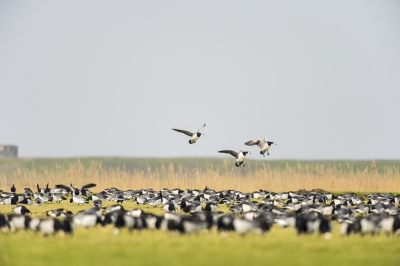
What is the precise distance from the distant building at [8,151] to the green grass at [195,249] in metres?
97.2

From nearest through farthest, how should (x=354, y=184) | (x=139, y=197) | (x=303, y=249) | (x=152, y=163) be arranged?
1. (x=303, y=249)
2. (x=139, y=197)
3. (x=354, y=184)
4. (x=152, y=163)

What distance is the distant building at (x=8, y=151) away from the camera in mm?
111125

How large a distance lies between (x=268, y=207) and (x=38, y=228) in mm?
8197

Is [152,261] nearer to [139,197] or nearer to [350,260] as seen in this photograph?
[350,260]

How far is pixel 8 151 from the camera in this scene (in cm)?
11188

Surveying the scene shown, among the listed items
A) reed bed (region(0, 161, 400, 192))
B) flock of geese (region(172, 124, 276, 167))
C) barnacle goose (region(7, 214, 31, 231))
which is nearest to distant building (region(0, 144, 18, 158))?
reed bed (region(0, 161, 400, 192))

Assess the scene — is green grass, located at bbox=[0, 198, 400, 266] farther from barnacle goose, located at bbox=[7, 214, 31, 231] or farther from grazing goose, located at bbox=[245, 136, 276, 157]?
grazing goose, located at bbox=[245, 136, 276, 157]

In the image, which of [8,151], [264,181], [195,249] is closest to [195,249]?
[195,249]

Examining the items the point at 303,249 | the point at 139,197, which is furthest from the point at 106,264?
the point at 139,197

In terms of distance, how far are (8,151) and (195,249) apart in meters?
102

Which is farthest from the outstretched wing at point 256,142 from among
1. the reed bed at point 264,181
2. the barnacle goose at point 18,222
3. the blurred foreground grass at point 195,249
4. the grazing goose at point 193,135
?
the barnacle goose at point 18,222

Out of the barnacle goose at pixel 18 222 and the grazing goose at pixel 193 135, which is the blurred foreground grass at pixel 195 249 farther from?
the grazing goose at pixel 193 135

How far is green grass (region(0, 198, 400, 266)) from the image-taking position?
1376 centimetres

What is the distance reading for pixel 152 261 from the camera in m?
13.6
